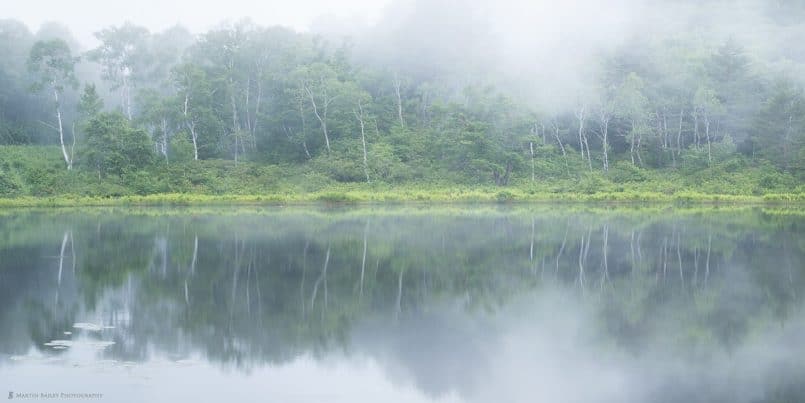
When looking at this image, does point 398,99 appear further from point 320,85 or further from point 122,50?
point 122,50

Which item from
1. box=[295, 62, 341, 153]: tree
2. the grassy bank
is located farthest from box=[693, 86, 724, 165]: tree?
box=[295, 62, 341, 153]: tree

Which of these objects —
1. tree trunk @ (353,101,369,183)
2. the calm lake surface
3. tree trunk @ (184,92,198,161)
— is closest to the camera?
the calm lake surface

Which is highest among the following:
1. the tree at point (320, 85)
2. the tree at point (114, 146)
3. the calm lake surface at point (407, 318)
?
the tree at point (320, 85)

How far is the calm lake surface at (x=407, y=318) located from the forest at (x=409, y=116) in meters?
22.4

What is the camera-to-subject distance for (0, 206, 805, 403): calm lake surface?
7.57 m

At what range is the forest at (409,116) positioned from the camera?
140 feet

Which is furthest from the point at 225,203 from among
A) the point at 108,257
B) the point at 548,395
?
the point at 548,395

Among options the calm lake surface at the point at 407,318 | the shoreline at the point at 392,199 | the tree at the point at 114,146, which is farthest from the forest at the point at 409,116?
the calm lake surface at the point at 407,318

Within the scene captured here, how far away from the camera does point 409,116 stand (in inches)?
2119

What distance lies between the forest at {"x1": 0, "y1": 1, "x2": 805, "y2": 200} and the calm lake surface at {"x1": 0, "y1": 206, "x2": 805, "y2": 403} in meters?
22.4

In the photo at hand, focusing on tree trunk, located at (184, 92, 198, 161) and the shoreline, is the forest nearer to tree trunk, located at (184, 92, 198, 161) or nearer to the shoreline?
tree trunk, located at (184, 92, 198, 161)

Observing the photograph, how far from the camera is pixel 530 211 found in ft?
108

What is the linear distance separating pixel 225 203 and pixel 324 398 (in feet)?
107

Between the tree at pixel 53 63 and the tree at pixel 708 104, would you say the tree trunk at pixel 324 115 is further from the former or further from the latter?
the tree at pixel 708 104
